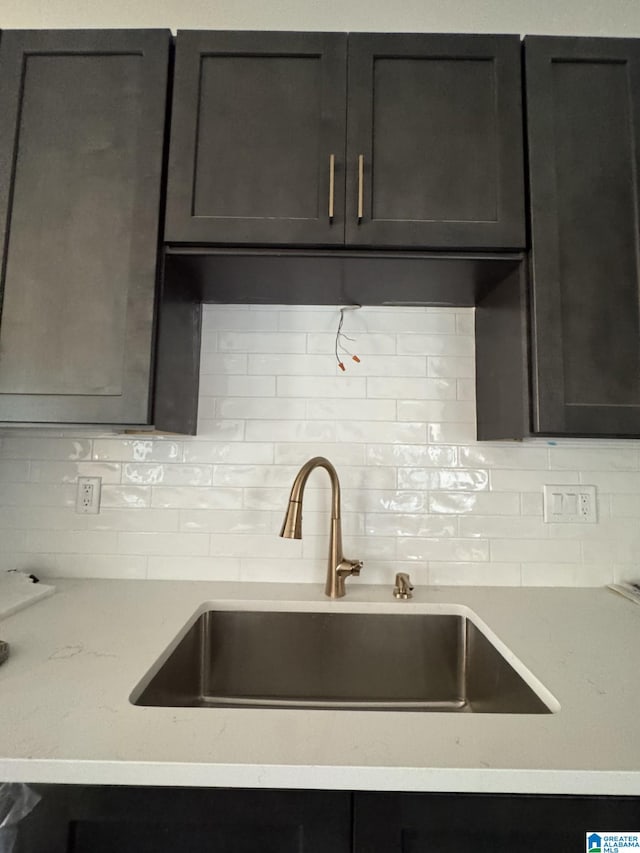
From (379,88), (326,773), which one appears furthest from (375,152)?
(326,773)

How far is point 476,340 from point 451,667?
906 mm

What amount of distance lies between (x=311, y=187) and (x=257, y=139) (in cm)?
17

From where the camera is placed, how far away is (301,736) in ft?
1.94

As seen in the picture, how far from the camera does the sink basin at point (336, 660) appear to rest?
108cm

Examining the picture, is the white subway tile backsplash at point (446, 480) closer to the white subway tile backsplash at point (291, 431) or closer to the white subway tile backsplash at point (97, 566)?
the white subway tile backsplash at point (291, 431)

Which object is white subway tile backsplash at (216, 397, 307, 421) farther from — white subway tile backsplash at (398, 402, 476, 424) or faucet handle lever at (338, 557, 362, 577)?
faucet handle lever at (338, 557, 362, 577)

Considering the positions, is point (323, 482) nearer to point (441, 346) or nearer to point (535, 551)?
point (441, 346)

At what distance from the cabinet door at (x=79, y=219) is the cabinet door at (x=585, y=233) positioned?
87 centimetres

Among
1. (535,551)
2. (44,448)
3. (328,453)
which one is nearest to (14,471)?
(44,448)

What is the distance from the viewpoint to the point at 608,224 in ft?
3.26

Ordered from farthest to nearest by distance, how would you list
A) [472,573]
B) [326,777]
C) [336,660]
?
[472,573], [336,660], [326,777]

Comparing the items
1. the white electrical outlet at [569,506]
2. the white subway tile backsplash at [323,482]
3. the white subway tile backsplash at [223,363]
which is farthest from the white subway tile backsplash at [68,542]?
the white electrical outlet at [569,506]

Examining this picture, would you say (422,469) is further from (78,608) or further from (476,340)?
(78,608)

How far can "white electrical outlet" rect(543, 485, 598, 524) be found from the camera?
1.28 m
